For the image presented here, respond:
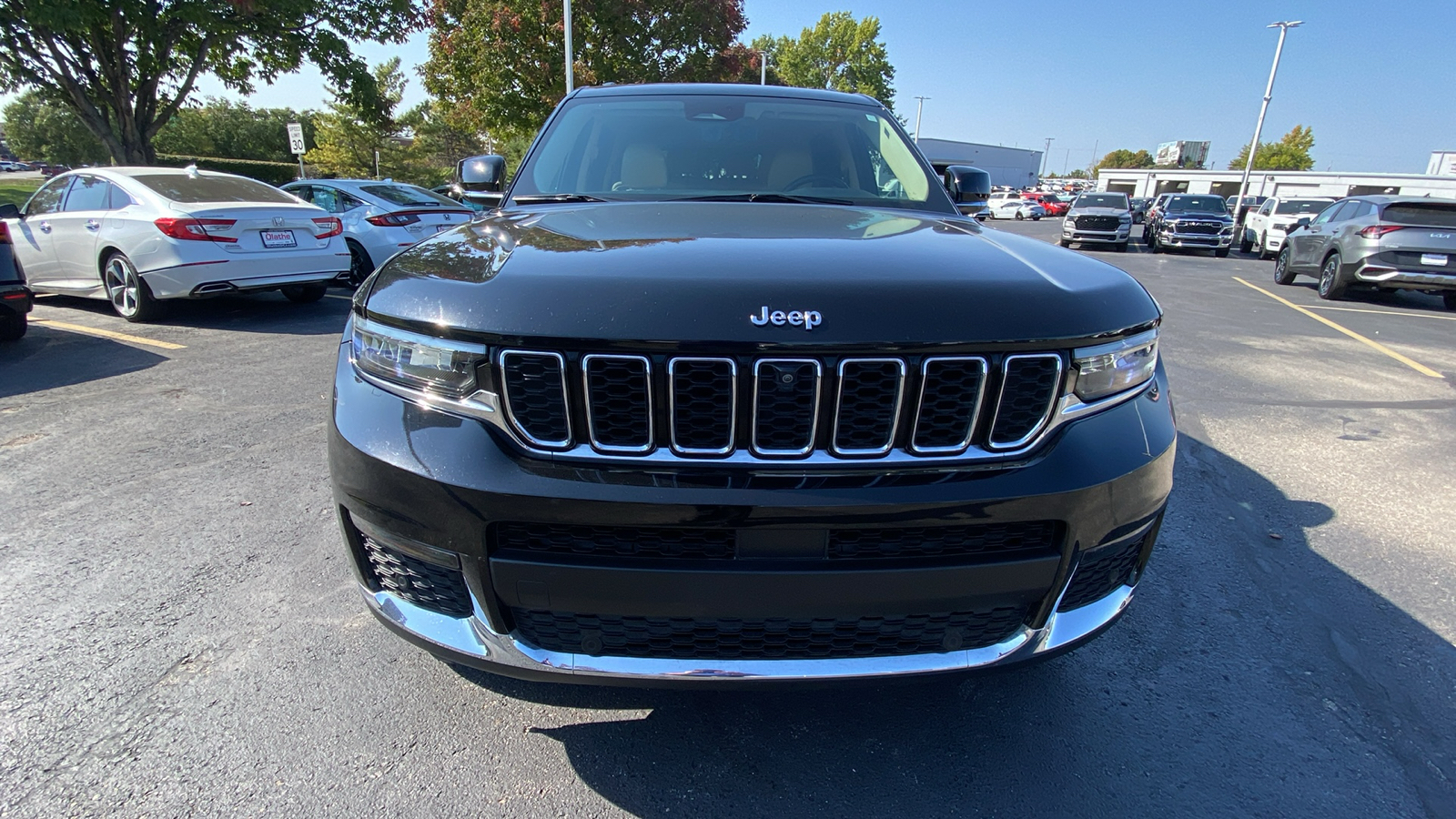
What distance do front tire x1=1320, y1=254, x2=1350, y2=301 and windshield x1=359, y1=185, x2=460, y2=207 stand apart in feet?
41.3

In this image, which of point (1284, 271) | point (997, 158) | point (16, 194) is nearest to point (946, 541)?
point (1284, 271)

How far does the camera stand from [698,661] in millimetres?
1523

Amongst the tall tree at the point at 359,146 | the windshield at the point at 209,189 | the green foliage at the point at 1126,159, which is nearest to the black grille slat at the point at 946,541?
the windshield at the point at 209,189

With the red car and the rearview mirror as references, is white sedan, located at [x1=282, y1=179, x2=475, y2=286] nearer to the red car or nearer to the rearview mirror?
the rearview mirror

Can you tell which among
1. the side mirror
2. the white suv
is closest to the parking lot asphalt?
the side mirror

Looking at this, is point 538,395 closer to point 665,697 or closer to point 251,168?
point 665,697

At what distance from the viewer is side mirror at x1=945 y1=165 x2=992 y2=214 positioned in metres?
3.09

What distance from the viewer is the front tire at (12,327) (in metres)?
6.03

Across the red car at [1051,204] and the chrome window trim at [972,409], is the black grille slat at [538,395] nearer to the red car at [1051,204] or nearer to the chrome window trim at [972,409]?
the chrome window trim at [972,409]

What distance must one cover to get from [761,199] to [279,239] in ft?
21.6

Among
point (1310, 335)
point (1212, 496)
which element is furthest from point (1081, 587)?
point (1310, 335)

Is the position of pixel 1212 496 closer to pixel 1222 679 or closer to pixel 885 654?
pixel 1222 679

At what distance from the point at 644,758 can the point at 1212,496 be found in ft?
10.2

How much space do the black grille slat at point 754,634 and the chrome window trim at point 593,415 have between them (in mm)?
341
